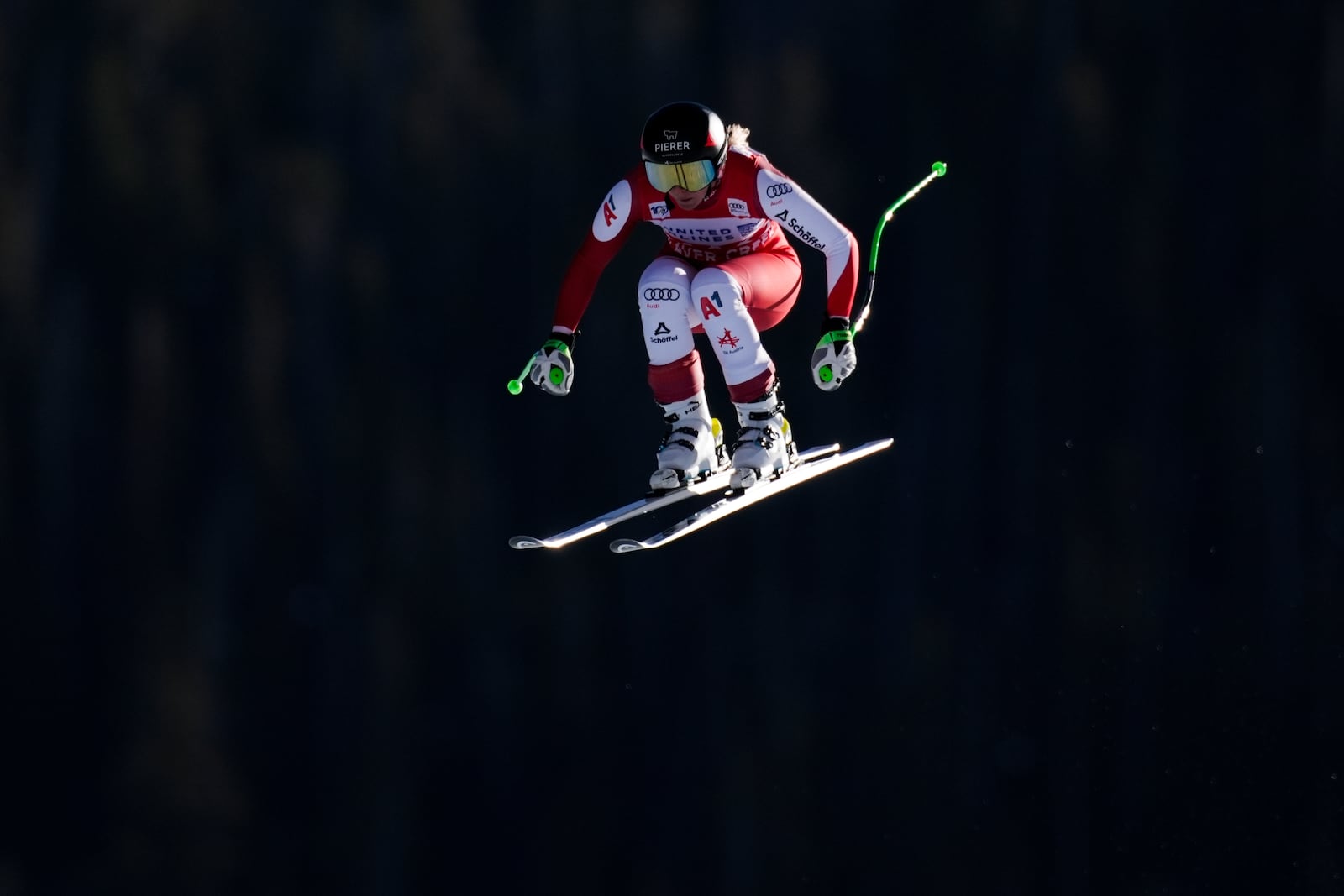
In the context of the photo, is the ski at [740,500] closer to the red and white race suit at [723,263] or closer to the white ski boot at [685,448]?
the white ski boot at [685,448]

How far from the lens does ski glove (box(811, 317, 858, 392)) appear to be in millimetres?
5188

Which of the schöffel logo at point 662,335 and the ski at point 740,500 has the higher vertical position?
the schöffel logo at point 662,335

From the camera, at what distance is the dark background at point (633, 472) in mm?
7227

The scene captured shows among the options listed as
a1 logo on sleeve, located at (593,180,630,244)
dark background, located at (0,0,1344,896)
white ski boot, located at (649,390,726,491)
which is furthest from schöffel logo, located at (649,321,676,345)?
dark background, located at (0,0,1344,896)

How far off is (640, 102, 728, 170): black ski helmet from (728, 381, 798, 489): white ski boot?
0.70m

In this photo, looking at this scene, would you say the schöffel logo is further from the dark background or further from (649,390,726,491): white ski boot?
the dark background

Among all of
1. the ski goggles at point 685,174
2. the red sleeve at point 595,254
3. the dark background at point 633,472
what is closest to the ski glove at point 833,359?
the ski goggles at point 685,174

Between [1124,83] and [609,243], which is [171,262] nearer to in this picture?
[609,243]

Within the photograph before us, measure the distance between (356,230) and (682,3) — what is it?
163 centimetres

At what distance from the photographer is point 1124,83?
27.5ft

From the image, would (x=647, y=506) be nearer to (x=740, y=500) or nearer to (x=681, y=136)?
(x=740, y=500)

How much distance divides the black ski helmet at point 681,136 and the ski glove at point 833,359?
60 centimetres

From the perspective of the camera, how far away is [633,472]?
7.72m

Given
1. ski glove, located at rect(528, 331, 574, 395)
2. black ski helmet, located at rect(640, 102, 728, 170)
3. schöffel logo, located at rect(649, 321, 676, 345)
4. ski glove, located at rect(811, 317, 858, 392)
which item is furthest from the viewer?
ski glove, located at rect(528, 331, 574, 395)
